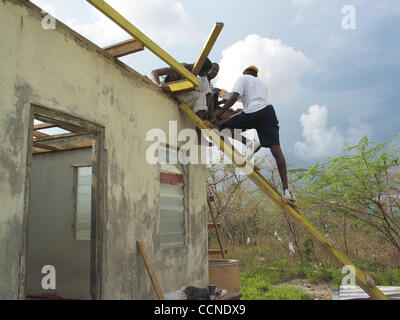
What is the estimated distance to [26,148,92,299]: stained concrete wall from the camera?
6570 mm

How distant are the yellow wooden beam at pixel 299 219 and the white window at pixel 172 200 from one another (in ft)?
2.69

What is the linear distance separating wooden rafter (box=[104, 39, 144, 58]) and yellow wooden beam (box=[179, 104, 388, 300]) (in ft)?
5.68

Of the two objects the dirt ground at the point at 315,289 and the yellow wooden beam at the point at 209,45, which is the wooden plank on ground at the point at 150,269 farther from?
the dirt ground at the point at 315,289

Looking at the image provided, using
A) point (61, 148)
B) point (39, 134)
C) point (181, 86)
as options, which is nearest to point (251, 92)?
point (181, 86)

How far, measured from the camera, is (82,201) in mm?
6816

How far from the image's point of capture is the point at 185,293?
Result: 5355mm

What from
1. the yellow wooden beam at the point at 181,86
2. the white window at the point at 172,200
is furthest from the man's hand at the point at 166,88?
the white window at the point at 172,200

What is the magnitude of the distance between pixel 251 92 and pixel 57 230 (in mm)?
4293

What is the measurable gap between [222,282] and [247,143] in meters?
2.67

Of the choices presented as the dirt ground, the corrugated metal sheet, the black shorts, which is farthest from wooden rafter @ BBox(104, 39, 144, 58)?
the dirt ground

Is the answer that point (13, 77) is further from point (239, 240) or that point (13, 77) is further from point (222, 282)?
point (239, 240)

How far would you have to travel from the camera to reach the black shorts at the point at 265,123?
5734 millimetres

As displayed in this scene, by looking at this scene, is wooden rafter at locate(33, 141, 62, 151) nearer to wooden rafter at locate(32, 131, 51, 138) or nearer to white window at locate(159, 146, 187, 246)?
wooden rafter at locate(32, 131, 51, 138)

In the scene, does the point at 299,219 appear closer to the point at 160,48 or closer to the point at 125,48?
the point at 160,48
